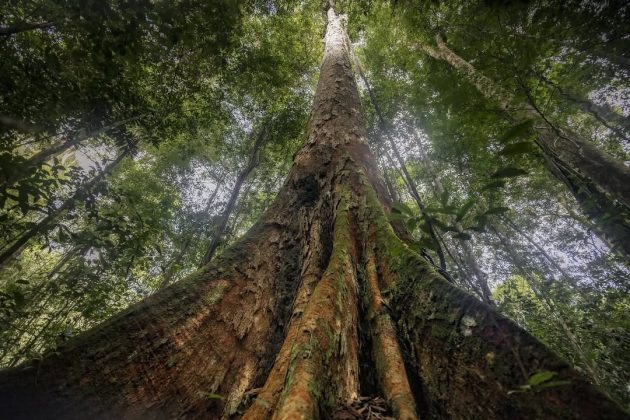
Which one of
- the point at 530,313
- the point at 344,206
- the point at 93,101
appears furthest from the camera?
the point at 530,313

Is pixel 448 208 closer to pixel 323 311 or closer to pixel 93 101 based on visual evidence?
pixel 323 311

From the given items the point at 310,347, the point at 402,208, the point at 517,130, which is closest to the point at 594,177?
the point at 402,208

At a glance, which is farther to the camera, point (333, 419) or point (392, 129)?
point (392, 129)

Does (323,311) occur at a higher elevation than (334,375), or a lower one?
higher

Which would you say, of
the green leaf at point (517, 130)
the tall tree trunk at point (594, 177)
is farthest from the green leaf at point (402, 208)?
the tall tree trunk at point (594, 177)

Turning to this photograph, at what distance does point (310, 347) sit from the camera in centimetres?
118

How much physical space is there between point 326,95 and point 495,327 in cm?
311

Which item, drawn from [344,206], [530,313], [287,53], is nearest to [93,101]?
[344,206]

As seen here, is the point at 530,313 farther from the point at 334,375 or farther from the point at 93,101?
the point at 93,101

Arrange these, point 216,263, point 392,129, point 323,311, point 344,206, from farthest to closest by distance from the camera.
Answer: point 392,129
point 344,206
point 216,263
point 323,311

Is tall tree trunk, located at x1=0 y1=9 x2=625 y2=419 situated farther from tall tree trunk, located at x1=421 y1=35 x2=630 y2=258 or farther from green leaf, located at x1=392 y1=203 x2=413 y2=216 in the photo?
tall tree trunk, located at x1=421 y1=35 x2=630 y2=258

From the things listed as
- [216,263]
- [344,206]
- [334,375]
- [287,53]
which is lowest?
[334,375]

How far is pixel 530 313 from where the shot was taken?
748 cm

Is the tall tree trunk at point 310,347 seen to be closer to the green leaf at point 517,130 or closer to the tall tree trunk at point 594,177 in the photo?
the green leaf at point 517,130
